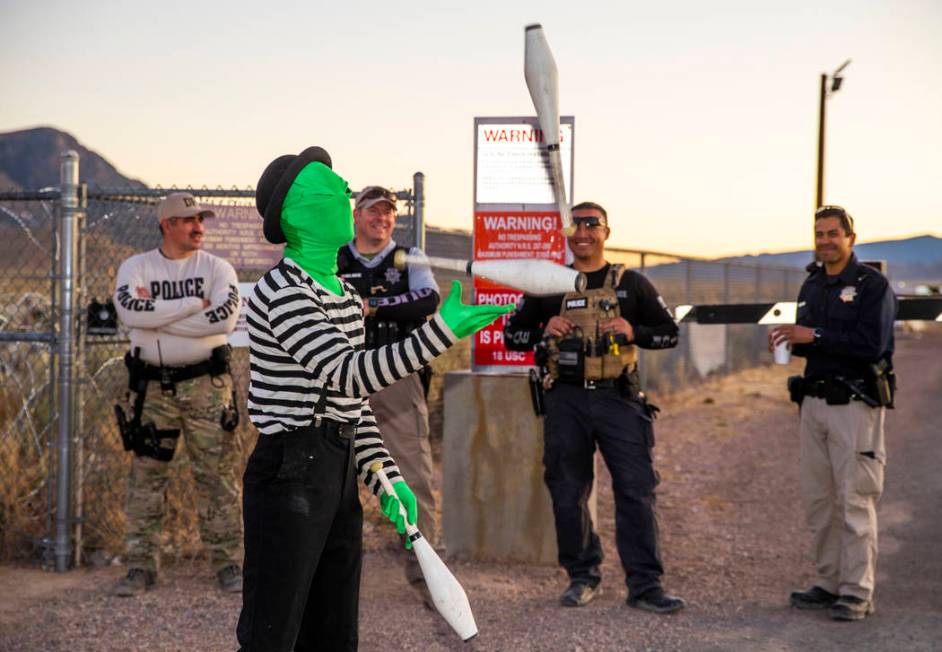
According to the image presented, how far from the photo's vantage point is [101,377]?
962 centimetres

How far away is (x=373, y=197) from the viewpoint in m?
6.11

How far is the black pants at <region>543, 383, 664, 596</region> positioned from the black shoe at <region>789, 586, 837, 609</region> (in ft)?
2.58

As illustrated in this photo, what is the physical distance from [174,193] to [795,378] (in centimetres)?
390

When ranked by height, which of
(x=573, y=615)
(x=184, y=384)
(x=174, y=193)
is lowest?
(x=573, y=615)

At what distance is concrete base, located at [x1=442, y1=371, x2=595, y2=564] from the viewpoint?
712 centimetres

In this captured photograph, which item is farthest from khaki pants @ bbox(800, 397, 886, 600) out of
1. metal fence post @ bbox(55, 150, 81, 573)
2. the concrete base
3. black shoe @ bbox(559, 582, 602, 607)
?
metal fence post @ bbox(55, 150, 81, 573)

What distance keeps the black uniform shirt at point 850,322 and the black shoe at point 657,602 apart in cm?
146

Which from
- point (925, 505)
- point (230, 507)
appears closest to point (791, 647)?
point (230, 507)

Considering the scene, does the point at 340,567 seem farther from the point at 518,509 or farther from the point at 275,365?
the point at 518,509

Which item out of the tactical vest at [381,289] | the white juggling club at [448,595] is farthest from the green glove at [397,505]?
the tactical vest at [381,289]

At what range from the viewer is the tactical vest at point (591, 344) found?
6016 millimetres

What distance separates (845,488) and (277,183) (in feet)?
12.1

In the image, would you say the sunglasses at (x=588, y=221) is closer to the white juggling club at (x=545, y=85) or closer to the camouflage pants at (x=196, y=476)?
the camouflage pants at (x=196, y=476)

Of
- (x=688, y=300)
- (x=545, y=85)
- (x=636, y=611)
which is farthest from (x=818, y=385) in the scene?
(x=688, y=300)
